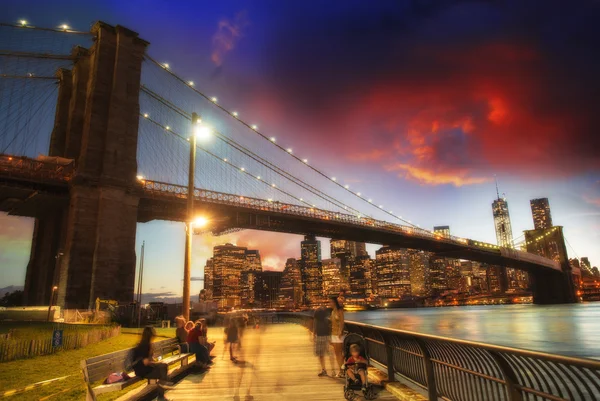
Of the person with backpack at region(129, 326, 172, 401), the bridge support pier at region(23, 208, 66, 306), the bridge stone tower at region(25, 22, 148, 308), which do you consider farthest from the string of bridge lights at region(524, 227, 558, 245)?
the person with backpack at region(129, 326, 172, 401)

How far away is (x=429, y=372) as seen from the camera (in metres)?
6.62

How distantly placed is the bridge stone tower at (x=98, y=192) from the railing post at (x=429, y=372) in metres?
34.6

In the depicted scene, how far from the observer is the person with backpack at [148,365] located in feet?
25.0

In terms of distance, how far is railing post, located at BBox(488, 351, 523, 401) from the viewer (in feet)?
15.0

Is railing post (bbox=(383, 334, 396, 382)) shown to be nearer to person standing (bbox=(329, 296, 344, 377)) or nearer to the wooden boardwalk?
the wooden boardwalk

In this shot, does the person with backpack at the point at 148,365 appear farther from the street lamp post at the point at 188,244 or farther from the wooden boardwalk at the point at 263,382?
the street lamp post at the point at 188,244

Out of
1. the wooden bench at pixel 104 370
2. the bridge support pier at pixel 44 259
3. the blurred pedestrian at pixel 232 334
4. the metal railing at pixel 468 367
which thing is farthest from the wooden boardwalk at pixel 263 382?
the bridge support pier at pixel 44 259

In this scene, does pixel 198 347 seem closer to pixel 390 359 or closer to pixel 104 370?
pixel 104 370

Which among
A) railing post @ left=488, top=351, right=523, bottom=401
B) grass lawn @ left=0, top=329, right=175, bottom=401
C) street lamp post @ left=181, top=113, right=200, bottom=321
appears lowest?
grass lawn @ left=0, top=329, right=175, bottom=401

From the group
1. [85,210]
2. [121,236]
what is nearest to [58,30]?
[85,210]

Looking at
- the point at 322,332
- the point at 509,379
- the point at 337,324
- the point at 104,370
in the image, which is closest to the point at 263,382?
the point at 322,332

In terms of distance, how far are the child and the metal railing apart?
0.96 metres

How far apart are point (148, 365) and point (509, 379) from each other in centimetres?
620

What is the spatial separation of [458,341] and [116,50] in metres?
46.2
